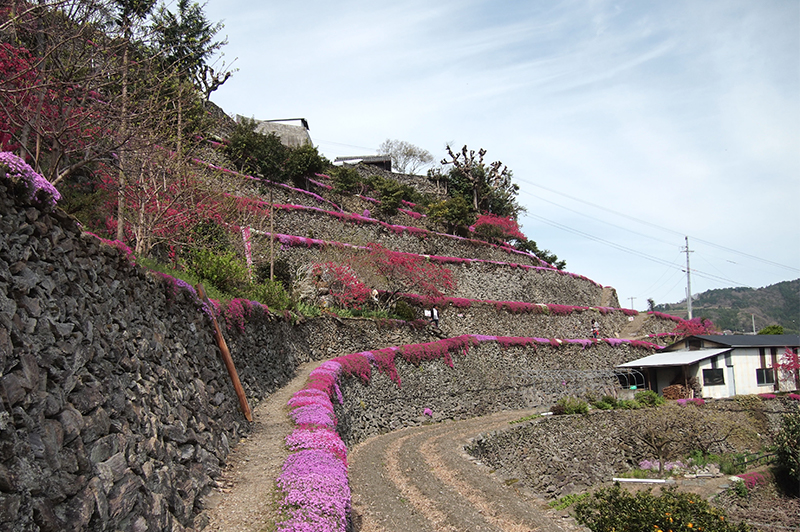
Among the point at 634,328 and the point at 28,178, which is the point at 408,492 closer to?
the point at 28,178

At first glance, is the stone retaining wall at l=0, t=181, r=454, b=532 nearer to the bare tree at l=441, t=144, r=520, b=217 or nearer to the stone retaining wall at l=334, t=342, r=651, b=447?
the stone retaining wall at l=334, t=342, r=651, b=447

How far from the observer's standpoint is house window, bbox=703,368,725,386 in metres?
35.2

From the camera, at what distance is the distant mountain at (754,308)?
97.8m

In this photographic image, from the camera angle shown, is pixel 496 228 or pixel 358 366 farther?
pixel 496 228

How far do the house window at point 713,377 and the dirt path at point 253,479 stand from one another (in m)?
31.6

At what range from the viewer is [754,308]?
111 m

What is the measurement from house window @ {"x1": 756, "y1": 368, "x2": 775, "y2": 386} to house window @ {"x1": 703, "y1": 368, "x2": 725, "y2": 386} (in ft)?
10.8

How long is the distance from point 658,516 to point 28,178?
14.2 metres

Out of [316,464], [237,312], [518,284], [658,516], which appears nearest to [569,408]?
[658,516]

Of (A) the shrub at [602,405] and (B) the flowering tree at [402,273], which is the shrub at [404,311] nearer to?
(B) the flowering tree at [402,273]

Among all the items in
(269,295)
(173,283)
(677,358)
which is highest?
(173,283)

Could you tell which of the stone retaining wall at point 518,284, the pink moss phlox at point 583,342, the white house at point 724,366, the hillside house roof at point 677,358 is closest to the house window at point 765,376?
the white house at point 724,366

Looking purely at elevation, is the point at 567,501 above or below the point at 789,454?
above

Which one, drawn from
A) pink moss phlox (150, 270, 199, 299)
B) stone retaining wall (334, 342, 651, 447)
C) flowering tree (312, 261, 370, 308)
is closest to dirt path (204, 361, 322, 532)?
pink moss phlox (150, 270, 199, 299)
